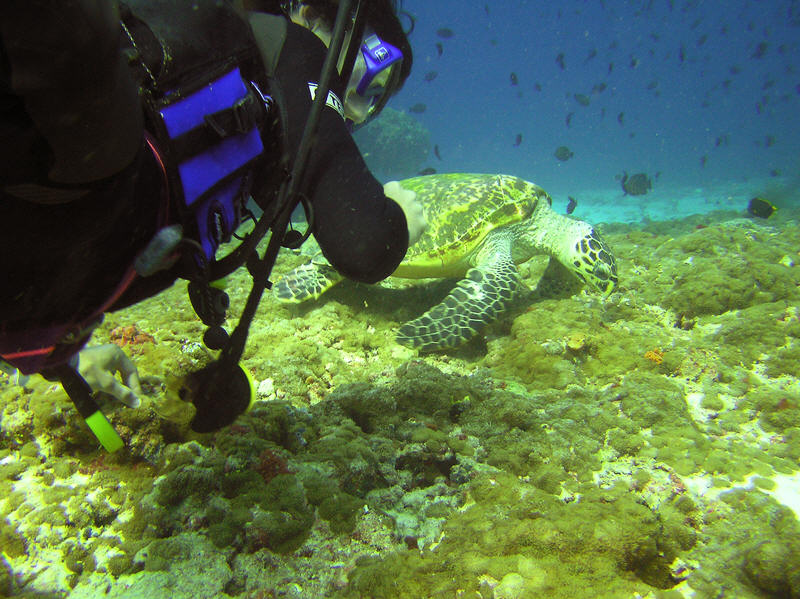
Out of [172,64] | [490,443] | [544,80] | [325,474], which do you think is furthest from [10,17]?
[544,80]

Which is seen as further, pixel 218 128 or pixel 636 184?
pixel 636 184

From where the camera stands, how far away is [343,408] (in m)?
2.21

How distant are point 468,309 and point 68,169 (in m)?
3.38

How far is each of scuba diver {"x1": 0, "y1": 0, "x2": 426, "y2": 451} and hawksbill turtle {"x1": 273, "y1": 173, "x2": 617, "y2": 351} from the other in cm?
218

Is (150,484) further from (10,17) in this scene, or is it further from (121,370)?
(10,17)

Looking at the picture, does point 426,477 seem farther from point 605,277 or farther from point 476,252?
point 476,252

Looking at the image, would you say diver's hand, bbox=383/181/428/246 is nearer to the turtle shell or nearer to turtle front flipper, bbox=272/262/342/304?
turtle front flipper, bbox=272/262/342/304

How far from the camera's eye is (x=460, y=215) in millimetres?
4852

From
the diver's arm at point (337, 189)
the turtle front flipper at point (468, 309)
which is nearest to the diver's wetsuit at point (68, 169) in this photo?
the diver's arm at point (337, 189)

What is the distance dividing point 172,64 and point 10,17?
20.3 inches

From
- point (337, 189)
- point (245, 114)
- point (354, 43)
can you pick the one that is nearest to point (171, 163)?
point (245, 114)

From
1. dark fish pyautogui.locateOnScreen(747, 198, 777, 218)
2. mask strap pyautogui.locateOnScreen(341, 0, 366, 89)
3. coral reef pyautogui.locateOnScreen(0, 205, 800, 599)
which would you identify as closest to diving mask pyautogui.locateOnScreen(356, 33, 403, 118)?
mask strap pyautogui.locateOnScreen(341, 0, 366, 89)

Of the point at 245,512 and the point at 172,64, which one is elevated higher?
the point at 172,64

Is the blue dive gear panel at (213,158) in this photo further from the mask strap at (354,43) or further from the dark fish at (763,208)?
the dark fish at (763,208)
